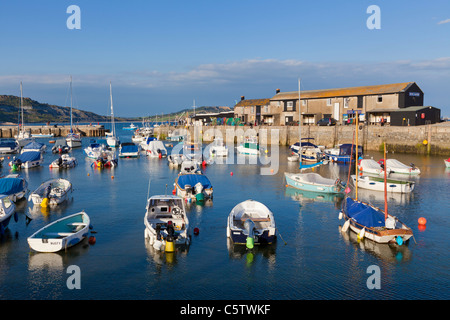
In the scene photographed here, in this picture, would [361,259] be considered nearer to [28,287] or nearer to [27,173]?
[28,287]

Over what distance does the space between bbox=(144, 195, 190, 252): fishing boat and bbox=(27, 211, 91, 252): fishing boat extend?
14.0ft

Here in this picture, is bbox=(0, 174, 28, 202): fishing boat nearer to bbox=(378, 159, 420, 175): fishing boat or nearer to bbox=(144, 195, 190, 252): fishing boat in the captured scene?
bbox=(144, 195, 190, 252): fishing boat

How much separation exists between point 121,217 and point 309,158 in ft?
132

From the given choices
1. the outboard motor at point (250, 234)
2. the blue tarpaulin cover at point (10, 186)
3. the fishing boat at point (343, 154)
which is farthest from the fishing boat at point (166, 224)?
the fishing boat at point (343, 154)

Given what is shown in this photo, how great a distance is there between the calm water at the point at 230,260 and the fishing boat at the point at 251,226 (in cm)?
64

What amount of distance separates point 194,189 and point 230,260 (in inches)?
599

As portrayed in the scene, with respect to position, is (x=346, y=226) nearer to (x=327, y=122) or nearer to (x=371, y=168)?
(x=371, y=168)

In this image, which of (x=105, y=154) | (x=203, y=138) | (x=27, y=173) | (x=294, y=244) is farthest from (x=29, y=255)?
(x=203, y=138)

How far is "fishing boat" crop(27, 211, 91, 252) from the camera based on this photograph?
22.7 metres

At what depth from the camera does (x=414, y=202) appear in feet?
118

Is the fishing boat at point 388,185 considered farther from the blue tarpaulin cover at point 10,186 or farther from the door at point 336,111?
the door at point 336,111

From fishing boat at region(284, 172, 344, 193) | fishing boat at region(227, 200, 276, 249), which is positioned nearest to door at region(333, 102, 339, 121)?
fishing boat at region(284, 172, 344, 193)

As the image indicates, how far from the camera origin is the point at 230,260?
22.2m

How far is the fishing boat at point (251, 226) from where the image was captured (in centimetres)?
2383
